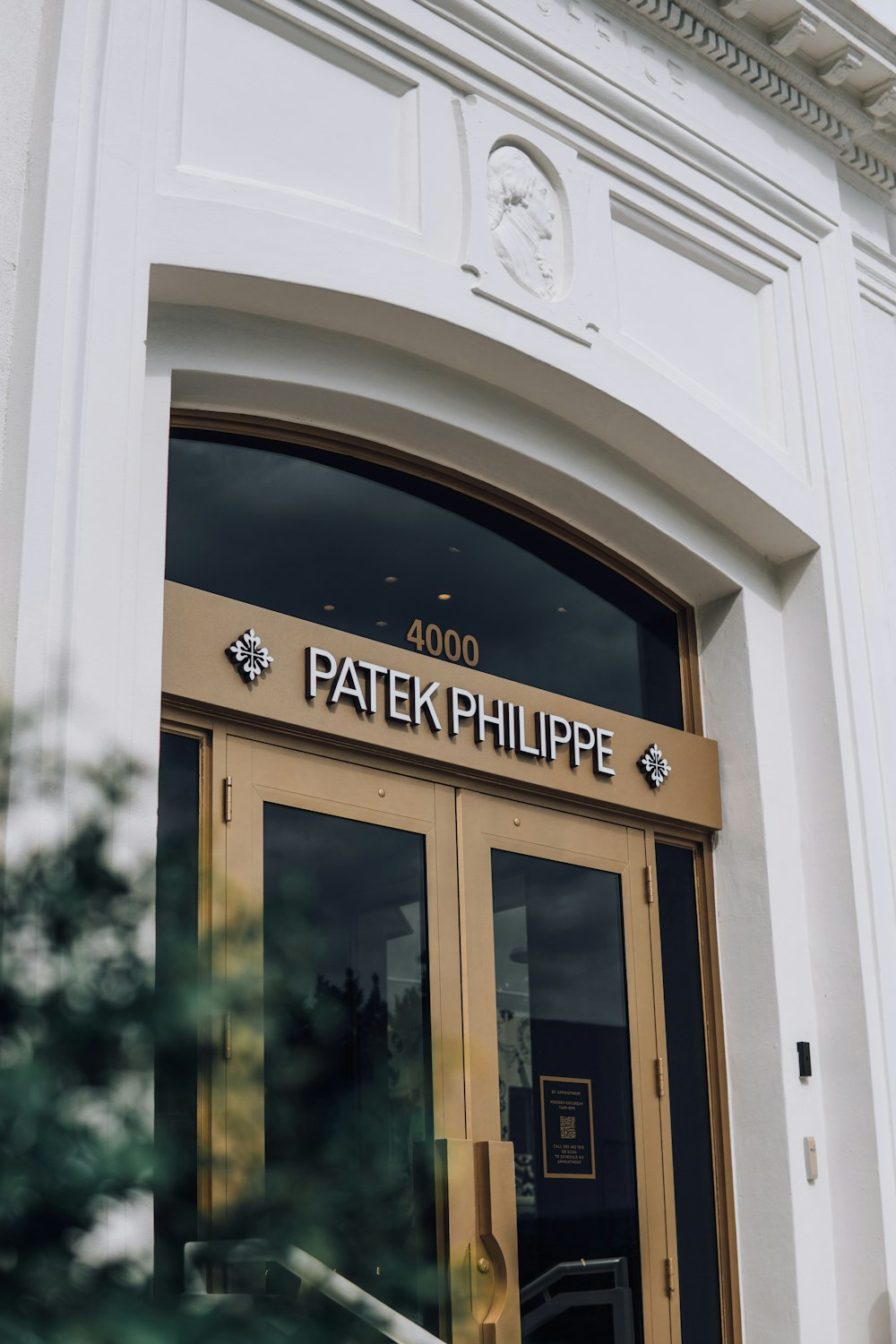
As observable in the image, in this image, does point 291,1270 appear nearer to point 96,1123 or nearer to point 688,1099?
point 96,1123

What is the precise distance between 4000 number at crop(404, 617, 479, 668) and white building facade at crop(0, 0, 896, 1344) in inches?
16.6

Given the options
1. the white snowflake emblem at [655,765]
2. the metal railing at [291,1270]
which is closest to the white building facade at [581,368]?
the white snowflake emblem at [655,765]

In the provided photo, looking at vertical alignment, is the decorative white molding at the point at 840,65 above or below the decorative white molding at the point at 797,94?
above

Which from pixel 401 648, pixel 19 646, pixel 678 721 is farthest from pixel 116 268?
pixel 678 721

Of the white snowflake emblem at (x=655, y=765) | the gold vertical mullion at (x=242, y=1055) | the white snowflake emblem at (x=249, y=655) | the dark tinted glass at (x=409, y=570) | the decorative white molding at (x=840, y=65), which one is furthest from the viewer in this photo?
the decorative white molding at (x=840, y=65)

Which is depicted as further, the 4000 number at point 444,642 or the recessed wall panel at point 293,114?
the 4000 number at point 444,642

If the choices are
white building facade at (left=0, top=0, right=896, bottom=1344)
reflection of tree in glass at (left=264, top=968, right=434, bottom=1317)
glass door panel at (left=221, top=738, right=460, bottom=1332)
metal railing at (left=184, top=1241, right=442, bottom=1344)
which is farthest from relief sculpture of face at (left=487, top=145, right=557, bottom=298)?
metal railing at (left=184, top=1241, right=442, bottom=1344)

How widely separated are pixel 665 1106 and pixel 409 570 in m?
2.13

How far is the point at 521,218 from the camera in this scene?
17.5 ft

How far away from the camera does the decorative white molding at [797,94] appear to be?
19.5ft

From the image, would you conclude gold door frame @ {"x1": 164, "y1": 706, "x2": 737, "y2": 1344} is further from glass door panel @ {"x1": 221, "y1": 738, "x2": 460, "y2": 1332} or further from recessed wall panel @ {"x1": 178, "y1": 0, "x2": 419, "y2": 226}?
glass door panel @ {"x1": 221, "y1": 738, "x2": 460, "y2": 1332}

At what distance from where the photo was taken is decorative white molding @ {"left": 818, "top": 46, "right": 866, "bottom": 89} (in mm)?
6387

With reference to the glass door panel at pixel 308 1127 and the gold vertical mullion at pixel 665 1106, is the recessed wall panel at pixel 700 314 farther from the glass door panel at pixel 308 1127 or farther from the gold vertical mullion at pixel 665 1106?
the glass door panel at pixel 308 1127

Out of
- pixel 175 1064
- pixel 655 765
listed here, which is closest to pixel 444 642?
pixel 655 765
